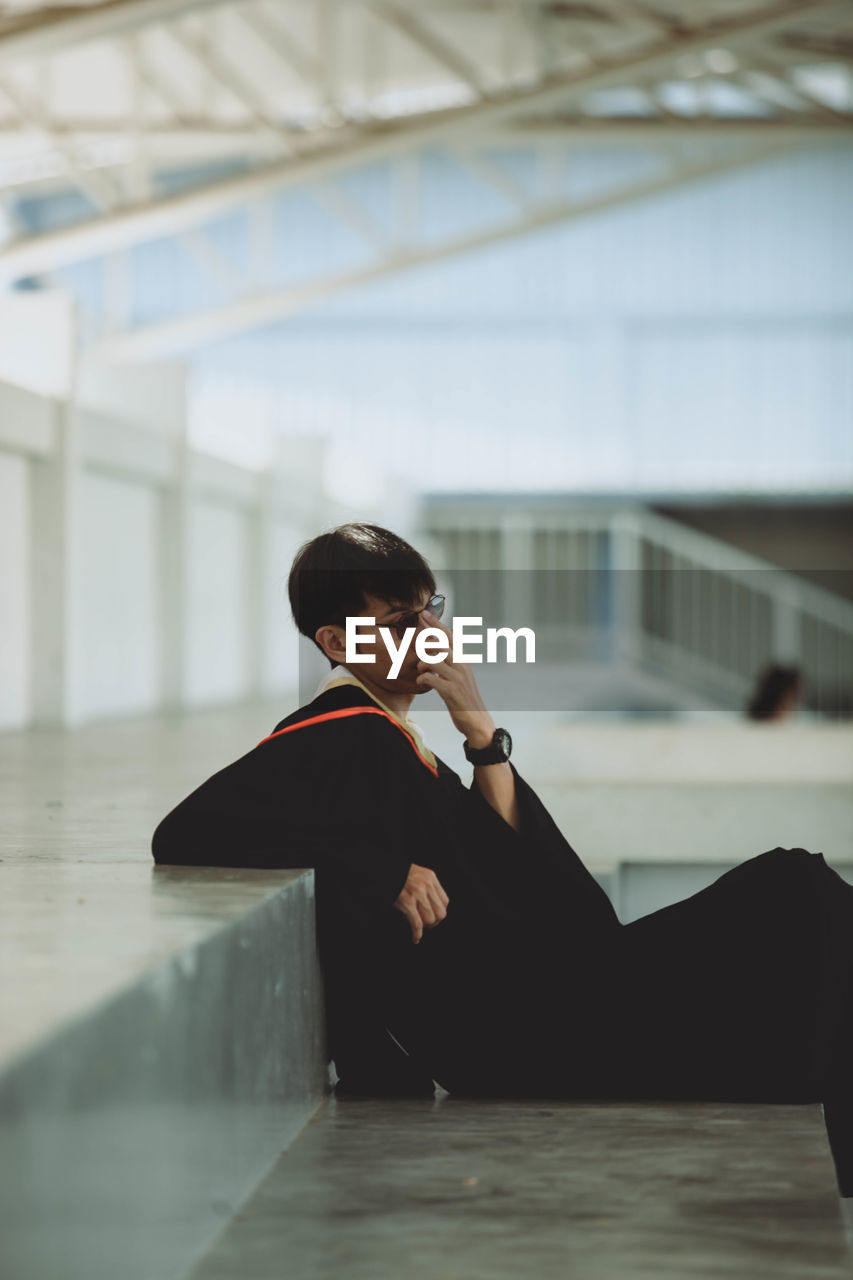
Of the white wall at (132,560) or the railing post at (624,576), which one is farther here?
the railing post at (624,576)

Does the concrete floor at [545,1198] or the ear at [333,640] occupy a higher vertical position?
the ear at [333,640]

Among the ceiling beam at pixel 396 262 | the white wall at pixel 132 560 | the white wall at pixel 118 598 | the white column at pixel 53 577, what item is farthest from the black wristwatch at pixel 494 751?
the ceiling beam at pixel 396 262

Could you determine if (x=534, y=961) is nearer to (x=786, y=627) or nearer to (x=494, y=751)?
(x=494, y=751)

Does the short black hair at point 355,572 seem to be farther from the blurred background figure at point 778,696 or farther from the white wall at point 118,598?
the blurred background figure at point 778,696

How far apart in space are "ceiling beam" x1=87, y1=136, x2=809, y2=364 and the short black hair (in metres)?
16.9

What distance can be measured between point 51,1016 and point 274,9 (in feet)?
54.6

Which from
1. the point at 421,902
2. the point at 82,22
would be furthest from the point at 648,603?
the point at 421,902

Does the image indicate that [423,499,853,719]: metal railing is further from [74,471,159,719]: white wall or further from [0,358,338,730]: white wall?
[74,471,159,719]: white wall

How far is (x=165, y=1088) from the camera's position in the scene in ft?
6.56

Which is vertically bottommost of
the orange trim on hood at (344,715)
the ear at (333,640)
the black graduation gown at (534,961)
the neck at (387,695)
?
the black graduation gown at (534,961)

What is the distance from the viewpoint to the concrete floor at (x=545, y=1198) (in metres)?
2.15

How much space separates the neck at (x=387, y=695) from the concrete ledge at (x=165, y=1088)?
1.49 ft

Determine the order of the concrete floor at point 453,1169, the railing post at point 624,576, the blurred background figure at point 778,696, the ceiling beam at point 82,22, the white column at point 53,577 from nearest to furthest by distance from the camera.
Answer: the concrete floor at point 453,1169 → the ceiling beam at point 82,22 → the white column at point 53,577 → the blurred background figure at point 778,696 → the railing post at point 624,576

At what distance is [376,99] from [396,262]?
2.33 m
